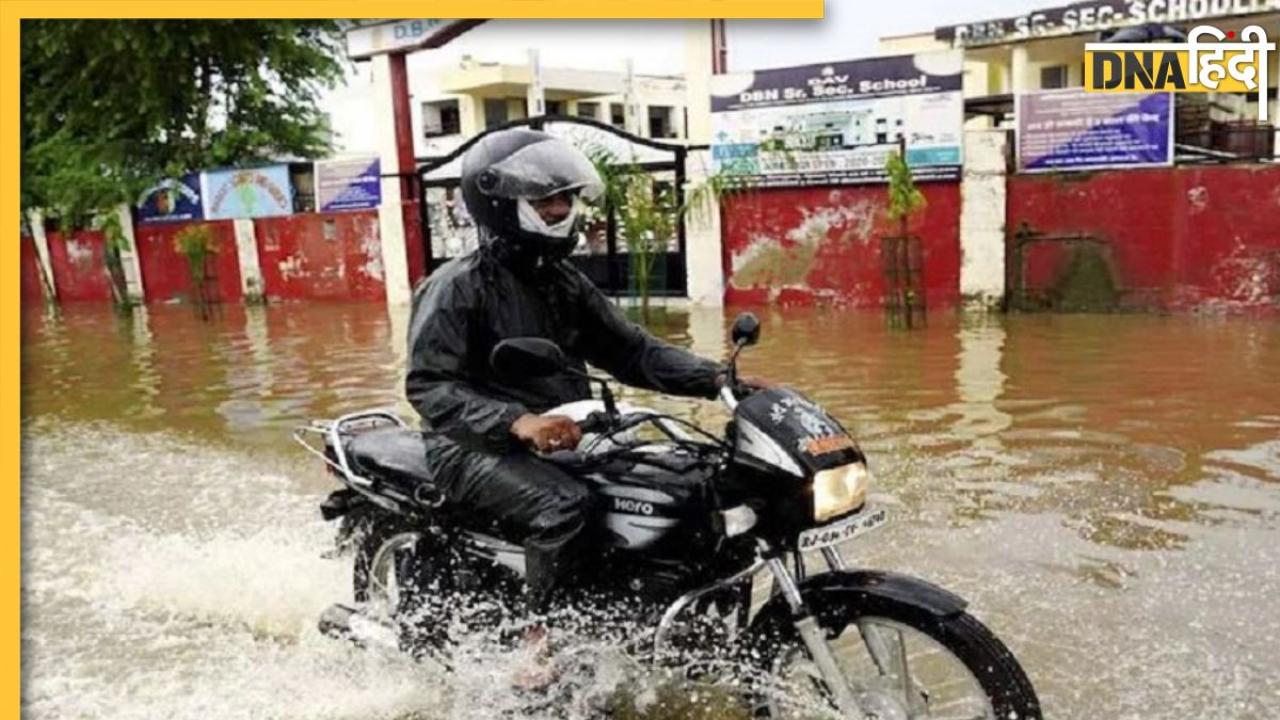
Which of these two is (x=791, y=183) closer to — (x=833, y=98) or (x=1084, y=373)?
(x=833, y=98)

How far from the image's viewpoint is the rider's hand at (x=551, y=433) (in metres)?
2.79

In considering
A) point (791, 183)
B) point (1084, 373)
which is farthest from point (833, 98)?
point (1084, 373)

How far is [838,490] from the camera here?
267 centimetres

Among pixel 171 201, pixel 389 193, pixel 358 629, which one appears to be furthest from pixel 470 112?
pixel 358 629

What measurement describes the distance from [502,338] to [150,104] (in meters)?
18.7

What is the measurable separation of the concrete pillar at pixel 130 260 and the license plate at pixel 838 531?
66.5 feet

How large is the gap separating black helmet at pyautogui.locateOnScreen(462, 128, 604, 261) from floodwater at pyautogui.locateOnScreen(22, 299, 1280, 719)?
50.6 inches

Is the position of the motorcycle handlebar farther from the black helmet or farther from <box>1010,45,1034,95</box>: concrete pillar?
<box>1010,45,1034,95</box>: concrete pillar

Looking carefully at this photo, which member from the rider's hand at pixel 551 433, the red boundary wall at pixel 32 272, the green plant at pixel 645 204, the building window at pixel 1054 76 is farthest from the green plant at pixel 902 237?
the red boundary wall at pixel 32 272

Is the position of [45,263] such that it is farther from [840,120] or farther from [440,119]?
[440,119]

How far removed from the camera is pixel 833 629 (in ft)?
9.13

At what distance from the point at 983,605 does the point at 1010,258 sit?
8660 mm

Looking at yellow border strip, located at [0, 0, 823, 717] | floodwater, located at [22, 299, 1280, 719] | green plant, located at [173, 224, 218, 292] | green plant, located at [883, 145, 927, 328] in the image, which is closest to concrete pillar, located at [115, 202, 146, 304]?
green plant, located at [173, 224, 218, 292]

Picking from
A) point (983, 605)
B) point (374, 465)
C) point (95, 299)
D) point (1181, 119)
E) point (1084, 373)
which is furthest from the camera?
point (95, 299)
